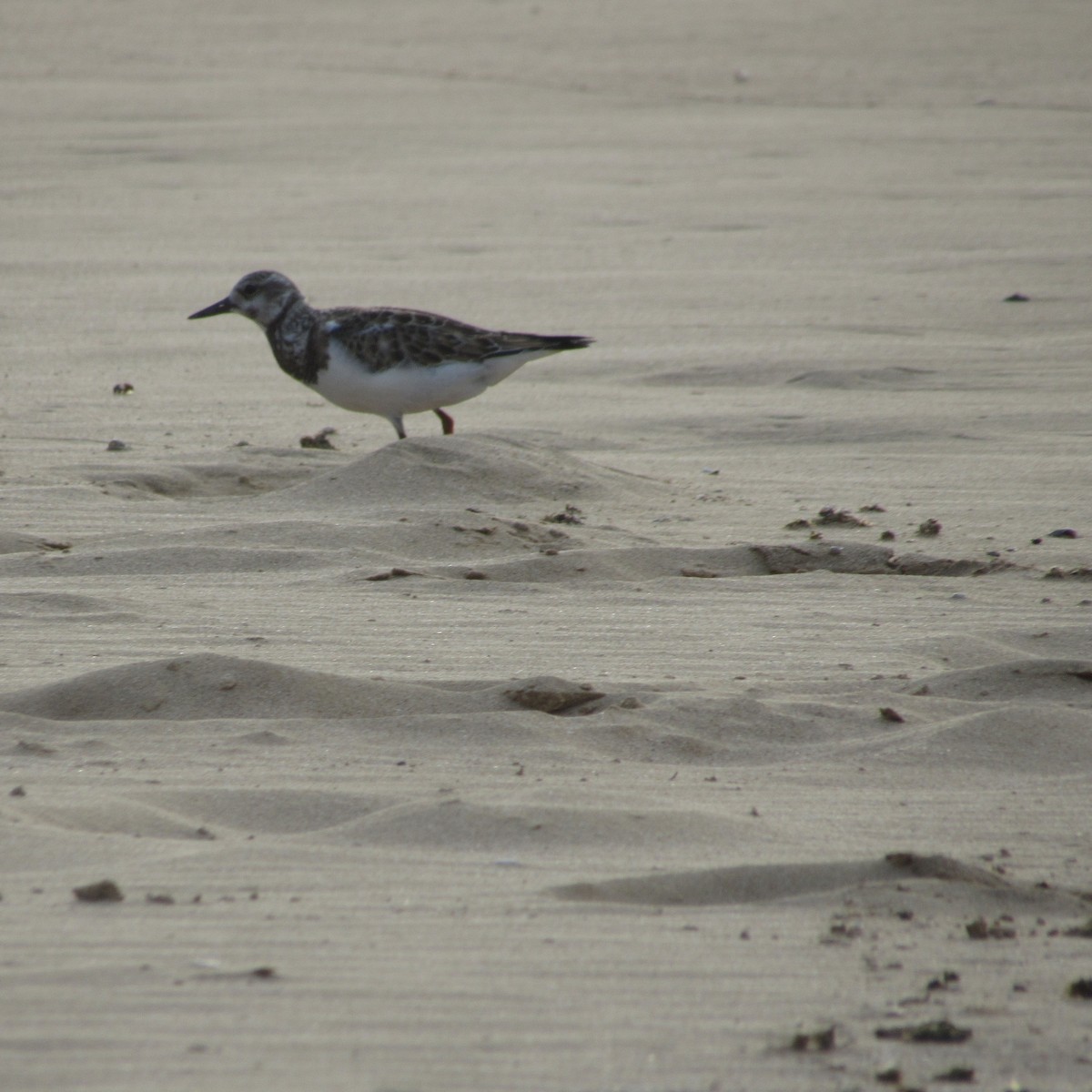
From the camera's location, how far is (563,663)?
13.4 feet

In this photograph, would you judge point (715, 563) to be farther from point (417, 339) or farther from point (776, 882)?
point (776, 882)

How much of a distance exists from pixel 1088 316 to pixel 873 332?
111cm

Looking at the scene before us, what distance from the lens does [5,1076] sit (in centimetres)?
225

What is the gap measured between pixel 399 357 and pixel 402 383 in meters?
0.10

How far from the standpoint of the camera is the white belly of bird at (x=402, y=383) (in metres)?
6.59

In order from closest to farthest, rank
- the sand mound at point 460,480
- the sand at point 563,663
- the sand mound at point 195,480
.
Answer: the sand at point 563,663 → the sand mound at point 460,480 → the sand mound at point 195,480

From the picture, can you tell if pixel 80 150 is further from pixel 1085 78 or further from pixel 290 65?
pixel 1085 78

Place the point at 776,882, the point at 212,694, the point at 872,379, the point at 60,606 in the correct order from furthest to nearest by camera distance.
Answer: the point at 872,379 → the point at 60,606 → the point at 212,694 → the point at 776,882

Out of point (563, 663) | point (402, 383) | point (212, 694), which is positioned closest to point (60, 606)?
point (212, 694)

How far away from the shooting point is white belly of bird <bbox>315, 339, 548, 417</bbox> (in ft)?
21.6

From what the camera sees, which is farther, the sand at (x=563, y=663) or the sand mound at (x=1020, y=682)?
the sand mound at (x=1020, y=682)

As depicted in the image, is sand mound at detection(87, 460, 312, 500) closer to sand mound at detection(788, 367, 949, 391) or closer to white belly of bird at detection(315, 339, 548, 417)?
white belly of bird at detection(315, 339, 548, 417)

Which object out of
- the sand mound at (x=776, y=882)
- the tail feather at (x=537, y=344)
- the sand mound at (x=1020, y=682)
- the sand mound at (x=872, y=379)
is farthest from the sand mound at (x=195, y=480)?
the sand mound at (x=776, y=882)

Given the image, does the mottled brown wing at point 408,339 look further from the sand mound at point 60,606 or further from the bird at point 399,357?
the sand mound at point 60,606
